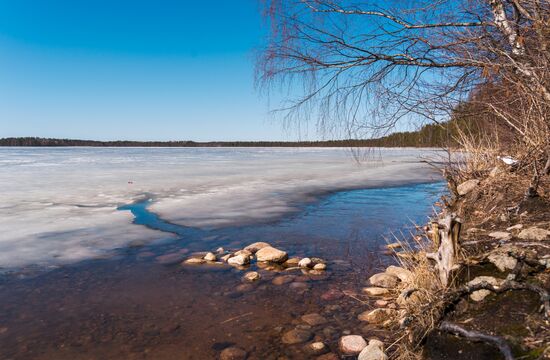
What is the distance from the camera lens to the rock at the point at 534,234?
10.9 ft

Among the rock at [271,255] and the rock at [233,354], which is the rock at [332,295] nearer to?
the rock at [271,255]

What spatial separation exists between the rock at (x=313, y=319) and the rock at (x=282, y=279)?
0.81 metres

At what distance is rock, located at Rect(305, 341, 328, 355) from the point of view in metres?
2.85

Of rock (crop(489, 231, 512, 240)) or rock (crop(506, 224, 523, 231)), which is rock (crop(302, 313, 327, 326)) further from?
rock (crop(506, 224, 523, 231))

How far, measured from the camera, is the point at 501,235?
3.72 metres

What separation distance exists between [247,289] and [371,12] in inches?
108

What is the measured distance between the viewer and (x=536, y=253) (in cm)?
294

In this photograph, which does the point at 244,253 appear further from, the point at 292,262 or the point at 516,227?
the point at 516,227

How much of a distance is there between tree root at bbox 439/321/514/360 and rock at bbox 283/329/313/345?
3.41ft

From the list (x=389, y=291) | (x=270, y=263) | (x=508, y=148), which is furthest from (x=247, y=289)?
(x=508, y=148)

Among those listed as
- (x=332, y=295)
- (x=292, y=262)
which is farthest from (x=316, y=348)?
(x=292, y=262)

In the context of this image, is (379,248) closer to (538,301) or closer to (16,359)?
(538,301)

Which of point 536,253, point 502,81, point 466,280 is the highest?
point 502,81

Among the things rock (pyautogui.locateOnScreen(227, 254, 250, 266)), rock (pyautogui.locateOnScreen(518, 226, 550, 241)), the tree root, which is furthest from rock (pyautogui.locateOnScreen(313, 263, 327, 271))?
the tree root
